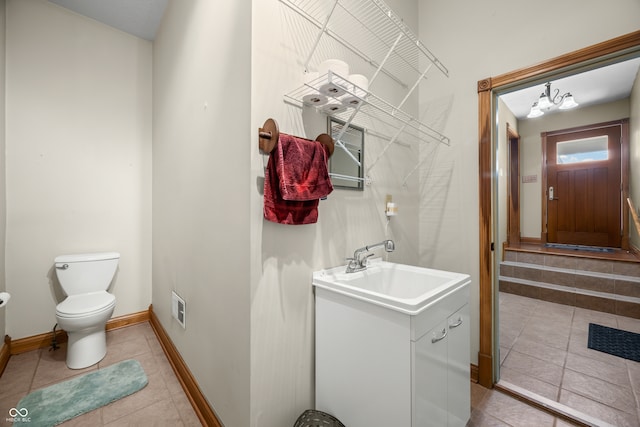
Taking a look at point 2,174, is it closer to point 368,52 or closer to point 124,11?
point 124,11

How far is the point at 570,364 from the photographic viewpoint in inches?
78.8

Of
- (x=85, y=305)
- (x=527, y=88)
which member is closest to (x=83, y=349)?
(x=85, y=305)

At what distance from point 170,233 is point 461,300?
2088mm

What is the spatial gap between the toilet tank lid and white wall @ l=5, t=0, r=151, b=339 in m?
0.15

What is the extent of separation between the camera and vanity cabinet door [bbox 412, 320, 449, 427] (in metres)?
0.96

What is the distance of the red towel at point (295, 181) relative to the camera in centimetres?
110

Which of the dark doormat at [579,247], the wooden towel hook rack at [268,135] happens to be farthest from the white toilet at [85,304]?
the dark doormat at [579,247]

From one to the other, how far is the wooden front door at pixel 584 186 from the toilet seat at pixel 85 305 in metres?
6.37

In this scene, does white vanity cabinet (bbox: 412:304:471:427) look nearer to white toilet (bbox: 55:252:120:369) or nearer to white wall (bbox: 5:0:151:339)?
white toilet (bbox: 55:252:120:369)

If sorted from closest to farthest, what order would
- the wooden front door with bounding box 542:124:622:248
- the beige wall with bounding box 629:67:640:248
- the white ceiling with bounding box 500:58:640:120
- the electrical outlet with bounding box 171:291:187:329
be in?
the electrical outlet with bounding box 171:291:187:329
the white ceiling with bounding box 500:58:640:120
the beige wall with bounding box 629:67:640:248
the wooden front door with bounding box 542:124:622:248

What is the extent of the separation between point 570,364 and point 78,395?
3468 mm

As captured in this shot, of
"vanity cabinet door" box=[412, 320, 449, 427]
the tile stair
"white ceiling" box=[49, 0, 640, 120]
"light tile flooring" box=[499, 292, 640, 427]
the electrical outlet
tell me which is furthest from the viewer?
the tile stair

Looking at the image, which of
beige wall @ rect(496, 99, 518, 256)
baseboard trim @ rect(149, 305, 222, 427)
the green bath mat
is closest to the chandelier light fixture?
beige wall @ rect(496, 99, 518, 256)

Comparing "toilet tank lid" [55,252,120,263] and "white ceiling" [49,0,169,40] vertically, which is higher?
"white ceiling" [49,0,169,40]
